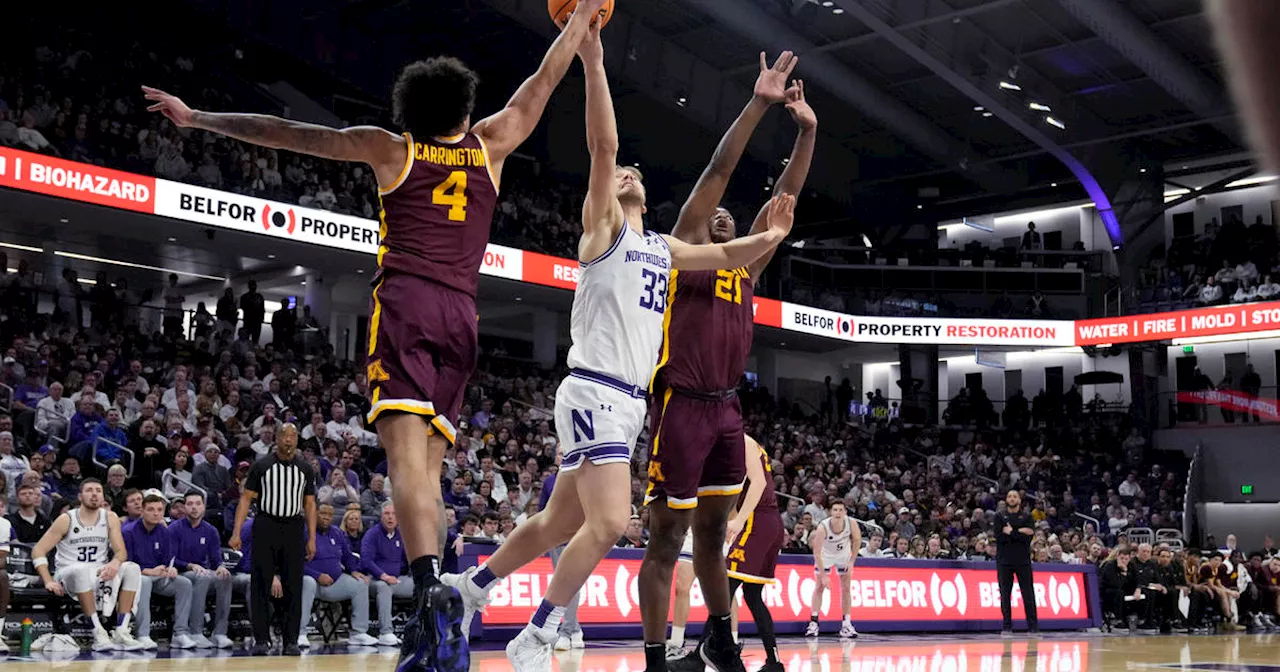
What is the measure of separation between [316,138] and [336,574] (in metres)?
8.05

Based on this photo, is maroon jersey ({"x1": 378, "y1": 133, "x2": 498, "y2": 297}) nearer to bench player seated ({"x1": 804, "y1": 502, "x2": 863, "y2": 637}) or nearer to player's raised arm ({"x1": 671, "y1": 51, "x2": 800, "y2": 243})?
player's raised arm ({"x1": 671, "y1": 51, "x2": 800, "y2": 243})

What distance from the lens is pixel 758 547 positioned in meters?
8.24

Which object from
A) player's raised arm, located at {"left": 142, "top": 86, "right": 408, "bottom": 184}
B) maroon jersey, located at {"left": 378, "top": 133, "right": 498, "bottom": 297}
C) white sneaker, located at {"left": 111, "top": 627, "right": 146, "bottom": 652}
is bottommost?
white sneaker, located at {"left": 111, "top": 627, "right": 146, "bottom": 652}

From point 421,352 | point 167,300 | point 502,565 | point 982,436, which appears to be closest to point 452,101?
point 421,352

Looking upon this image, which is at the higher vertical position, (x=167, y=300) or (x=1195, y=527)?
(x=167, y=300)

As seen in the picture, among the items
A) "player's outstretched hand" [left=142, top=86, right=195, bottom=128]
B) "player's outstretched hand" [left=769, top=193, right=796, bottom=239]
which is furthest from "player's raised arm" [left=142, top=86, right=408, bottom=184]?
"player's outstretched hand" [left=769, top=193, right=796, bottom=239]

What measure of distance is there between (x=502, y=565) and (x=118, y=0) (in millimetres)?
23552

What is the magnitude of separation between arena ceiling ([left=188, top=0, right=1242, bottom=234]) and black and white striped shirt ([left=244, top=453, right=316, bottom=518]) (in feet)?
52.9

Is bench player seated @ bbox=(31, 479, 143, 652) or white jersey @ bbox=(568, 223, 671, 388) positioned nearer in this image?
white jersey @ bbox=(568, 223, 671, 388)

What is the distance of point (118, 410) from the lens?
48.1 feet

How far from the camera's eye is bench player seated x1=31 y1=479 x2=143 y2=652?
398 inches

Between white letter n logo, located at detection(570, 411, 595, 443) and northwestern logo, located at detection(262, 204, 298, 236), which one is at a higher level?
northwestern logo, located at detection(262, 204, 298, 236)

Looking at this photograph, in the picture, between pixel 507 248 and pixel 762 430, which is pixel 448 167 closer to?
pixel 507 248

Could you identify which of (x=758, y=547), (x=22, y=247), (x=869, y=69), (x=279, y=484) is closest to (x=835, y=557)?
(x=758, y=547)
